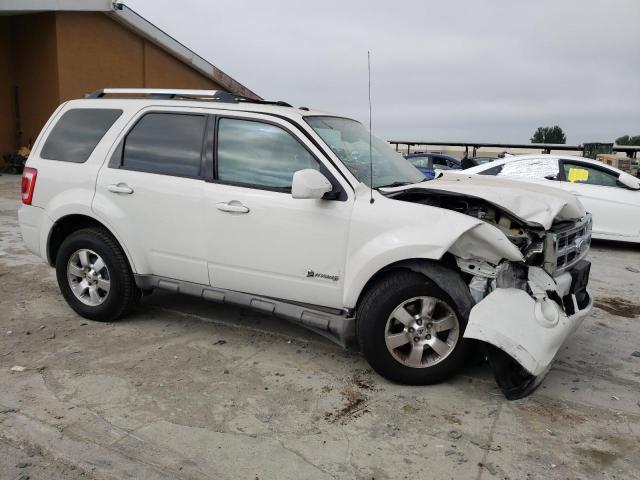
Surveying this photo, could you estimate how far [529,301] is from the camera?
344cm

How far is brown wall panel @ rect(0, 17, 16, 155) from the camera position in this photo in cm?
1734

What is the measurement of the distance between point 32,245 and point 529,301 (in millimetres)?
4273

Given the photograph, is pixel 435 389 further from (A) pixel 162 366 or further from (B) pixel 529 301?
(A) pixel 162 366

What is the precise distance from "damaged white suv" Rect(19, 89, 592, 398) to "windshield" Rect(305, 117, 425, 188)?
0.06ft

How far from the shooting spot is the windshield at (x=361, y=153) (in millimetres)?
4035

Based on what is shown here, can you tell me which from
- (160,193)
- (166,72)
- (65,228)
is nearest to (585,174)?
(160,193)

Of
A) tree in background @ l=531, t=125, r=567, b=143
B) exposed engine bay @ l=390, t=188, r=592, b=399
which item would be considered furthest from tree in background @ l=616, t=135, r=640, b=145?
exposed engine bay @ l=390, t=188, r=592, b=399

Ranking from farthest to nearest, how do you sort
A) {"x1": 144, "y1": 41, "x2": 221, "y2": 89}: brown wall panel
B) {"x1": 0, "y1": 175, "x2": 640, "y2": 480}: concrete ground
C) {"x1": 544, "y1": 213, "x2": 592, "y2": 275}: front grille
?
{"x1": 144, "y1": 41, "x2": 221, "y2": 89}: brown wall panel, {"x1": 544, "y1": 213, "x2": 592, "y2": 275}: front grille, {"x1": 0, "y1": 175, "x2": 640, "y2": 480}: concrete ground

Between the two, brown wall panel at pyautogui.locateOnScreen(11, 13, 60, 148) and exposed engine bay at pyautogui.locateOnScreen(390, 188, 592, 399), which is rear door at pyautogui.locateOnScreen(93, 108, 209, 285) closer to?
exposed engine bay at pyautogui.locateOnScreen(390, 188, 592, 399)

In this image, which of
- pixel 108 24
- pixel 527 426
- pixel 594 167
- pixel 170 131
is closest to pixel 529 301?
pixel 527 426

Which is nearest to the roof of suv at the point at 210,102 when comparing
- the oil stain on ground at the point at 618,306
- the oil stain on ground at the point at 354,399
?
the oil stain on ground at the point at 354,399

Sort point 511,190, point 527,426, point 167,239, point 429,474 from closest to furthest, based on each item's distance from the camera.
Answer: point 429,474 < point 527,426 < point 511,190 < point 167,239

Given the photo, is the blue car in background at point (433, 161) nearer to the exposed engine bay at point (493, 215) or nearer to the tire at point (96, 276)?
the exposed engine bay at point (493, 215)

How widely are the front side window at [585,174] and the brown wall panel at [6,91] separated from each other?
16.8 meters
